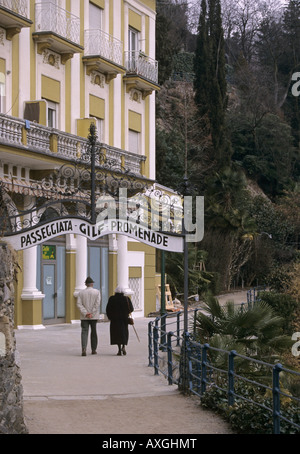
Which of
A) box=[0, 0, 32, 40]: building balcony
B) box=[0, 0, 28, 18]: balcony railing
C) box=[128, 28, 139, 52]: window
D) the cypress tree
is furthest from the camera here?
the cypress tree

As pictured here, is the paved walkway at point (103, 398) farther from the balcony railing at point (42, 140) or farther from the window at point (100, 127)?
the window at point (100, 127)

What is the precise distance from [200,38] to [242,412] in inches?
1720

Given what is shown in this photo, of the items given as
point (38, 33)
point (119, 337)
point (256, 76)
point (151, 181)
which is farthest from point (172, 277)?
point (256, 76)

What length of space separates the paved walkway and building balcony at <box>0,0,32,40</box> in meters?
9.70

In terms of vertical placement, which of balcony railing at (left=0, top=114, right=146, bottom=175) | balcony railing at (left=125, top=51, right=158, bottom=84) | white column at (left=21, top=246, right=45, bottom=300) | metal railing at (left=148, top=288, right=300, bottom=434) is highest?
balcony railing at (left=125, top=51, right=158, bottom=84)

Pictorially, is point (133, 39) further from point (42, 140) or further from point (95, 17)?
point (42, 140)

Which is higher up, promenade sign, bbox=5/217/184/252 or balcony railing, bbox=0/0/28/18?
balcony railing, bbox=0/0/28/18

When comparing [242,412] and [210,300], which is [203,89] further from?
[242,412]

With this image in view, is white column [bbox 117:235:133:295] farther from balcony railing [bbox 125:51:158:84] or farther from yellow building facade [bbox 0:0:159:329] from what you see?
balcony railing [bbox 125:51:158:84]

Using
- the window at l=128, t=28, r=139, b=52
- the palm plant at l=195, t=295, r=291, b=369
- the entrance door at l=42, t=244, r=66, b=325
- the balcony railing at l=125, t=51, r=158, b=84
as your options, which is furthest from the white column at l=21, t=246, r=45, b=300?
the window at l=128, t=28, r=139, b=52

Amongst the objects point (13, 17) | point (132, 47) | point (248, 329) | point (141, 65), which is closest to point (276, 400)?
point (248, 329)

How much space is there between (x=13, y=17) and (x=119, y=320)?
1011 centimetres

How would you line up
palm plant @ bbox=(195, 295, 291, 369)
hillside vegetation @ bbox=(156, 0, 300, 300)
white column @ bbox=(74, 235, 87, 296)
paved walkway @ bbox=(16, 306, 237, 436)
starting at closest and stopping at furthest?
paved walkway @ bbox=(16, 306, 237, 436) → palm plant @ bbox=(195, 295, 291, 369) → white column @ bbox=(74, 235, 87, 296) → hillside vegetation @ bbox=(156, 0, 300, 300)

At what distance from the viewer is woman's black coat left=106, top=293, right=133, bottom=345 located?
61.1ft
